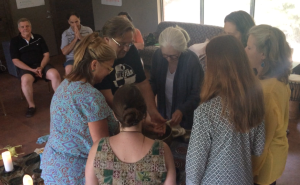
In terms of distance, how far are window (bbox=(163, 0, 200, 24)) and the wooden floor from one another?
2.91 metres

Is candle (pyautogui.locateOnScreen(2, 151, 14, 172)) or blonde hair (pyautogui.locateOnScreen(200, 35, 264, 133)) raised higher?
blonde hair (pyautogui.locateOnScreen(200, 35, 264, 133))

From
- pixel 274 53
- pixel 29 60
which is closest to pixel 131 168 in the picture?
pixel 274 53

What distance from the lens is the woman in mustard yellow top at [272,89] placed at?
145 cm

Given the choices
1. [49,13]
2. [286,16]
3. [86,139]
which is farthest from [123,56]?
[49,13]

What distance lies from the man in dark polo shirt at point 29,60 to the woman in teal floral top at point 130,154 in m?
3.21

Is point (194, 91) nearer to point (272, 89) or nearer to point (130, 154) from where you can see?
point (272, 89)

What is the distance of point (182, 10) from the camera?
6.16m

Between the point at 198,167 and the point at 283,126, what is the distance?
1.70 feet

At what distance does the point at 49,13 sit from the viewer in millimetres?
6801

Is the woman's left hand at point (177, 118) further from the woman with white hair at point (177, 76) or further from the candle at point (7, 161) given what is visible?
the candle at point (7, 161)

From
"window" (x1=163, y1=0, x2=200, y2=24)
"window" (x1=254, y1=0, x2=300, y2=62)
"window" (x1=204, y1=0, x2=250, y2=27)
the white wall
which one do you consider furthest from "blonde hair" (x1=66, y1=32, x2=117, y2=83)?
the white wall

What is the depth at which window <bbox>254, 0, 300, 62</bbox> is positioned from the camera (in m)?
4.74

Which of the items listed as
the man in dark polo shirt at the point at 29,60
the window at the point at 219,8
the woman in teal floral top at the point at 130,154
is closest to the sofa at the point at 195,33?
the window at the point at 219,8

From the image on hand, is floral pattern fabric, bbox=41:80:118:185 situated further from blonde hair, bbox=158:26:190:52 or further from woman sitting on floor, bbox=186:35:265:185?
blonde hair, bbox=158:26:190:52
